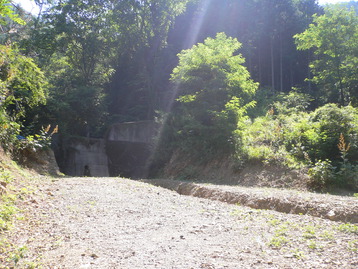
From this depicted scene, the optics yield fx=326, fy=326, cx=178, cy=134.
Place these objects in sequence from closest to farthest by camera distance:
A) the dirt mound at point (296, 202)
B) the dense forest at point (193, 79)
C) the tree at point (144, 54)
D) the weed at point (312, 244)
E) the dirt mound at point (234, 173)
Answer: the weed at point (312, 244) → the dirt mound at point (296, 202) → the dirt mound at point (234, 173) → the dense forest at point (193, 79) → the tree at point (144, 54)

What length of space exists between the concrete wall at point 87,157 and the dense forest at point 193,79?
1.48 meters

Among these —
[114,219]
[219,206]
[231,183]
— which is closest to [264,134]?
[231,183]

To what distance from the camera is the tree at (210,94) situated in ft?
49.3

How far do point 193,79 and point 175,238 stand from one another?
11.9m

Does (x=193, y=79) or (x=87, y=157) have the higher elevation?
(x=193, y=79)

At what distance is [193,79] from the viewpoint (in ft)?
52.5

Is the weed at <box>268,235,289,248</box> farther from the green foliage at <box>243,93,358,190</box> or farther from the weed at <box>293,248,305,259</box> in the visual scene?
the green foliage at <box>243,93,358,190</box>

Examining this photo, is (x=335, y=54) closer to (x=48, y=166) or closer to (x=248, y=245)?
(x=48, y=166)

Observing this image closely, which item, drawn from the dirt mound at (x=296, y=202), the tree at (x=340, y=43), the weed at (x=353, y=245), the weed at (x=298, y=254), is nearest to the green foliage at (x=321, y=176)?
the dirt mound at (x=296, y=202)

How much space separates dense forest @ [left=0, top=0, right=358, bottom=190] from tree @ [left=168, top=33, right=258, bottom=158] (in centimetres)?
6

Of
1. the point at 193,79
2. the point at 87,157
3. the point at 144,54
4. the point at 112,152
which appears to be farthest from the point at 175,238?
the point at 144,54

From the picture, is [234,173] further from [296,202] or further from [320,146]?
[296,202]

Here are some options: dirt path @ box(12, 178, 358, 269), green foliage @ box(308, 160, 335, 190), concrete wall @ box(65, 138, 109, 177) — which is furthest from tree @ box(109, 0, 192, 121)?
dirt path @ box(12, 178, 358, 269)

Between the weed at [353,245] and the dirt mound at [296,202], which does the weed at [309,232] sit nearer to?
the weed at [353,245]
